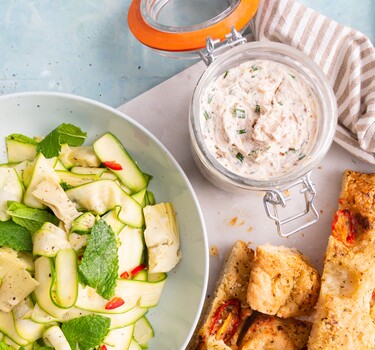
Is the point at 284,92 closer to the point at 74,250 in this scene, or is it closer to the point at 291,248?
the point at 291,248

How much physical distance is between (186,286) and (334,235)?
628mm

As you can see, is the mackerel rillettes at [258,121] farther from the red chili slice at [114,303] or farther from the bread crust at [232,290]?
the red chili slice at [114,303]

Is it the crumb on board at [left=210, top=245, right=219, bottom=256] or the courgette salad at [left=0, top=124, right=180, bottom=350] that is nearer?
the courgette salad at [left=0, top=124, right=180, bottom=350]

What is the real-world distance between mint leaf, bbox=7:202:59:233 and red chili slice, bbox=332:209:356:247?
1.10 metres

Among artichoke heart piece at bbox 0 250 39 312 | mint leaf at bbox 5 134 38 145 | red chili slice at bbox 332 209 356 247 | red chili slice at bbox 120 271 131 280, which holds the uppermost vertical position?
mint leaf at bbox 5 134 38 145

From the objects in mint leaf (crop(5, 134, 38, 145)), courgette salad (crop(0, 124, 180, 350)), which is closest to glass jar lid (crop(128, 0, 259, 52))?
courgette salad (crop(0, 124, 180, 350))

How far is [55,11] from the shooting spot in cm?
261

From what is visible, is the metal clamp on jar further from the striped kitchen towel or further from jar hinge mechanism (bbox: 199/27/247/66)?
the striped kitchen towel

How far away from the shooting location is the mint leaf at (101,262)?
206 cm

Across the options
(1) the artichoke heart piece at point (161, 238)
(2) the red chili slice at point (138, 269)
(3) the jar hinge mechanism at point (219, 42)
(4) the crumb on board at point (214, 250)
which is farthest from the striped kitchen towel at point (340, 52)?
(2) the red chili slice at point (138, 269)

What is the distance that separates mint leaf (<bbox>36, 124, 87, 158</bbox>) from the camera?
2258 millimetres

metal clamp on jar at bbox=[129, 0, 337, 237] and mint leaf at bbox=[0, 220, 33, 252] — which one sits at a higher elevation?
metal clamp on jar at bbox=[129, 0, 337, 237]

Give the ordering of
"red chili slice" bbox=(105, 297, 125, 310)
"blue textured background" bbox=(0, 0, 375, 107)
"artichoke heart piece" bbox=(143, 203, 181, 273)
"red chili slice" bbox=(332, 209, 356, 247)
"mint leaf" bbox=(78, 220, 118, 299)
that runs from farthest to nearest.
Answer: "blue textured background" bbox=(0, 0, 375, 107), "red chili slice" bbox=(332, 209, 356, 247), "artichoke heart piece" bbox=(143, 203, 181, 273), "red chili slice" bbox=(105, 297, 125, 310), "mint leaf" bbox=(78, 220, 118, 299)

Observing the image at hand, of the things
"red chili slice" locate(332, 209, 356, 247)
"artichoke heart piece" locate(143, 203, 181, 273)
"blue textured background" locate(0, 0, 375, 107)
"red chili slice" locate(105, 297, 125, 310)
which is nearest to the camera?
"red chili slice" locate(105, 297, 125, 310)
